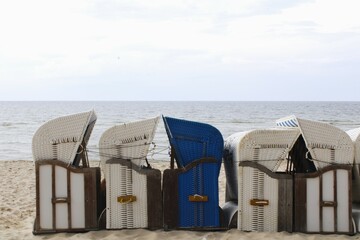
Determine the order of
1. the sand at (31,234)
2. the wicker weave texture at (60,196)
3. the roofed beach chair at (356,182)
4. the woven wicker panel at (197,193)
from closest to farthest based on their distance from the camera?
the sand at (31,234) → the wicker weave texture at (60,196) → the woven wicker panel at (197,193) → the roofed beach chair at (356,182)

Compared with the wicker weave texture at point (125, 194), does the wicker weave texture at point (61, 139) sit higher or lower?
higher

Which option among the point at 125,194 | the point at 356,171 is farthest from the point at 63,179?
the point at 356,171

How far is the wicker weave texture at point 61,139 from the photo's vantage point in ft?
20.8

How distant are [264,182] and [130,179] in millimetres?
1669

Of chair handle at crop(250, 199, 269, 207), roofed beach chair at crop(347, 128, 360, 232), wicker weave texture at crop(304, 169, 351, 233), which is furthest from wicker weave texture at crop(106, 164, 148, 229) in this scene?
roofed beach chair at crop(347, 128, 360, 232)

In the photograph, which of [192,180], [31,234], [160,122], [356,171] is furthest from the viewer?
[160,122]

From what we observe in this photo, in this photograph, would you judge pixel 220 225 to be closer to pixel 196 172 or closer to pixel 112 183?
pixel 196 172

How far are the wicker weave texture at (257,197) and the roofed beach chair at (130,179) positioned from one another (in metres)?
1.05

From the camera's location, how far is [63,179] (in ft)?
20.9

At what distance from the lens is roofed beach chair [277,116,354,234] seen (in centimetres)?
641

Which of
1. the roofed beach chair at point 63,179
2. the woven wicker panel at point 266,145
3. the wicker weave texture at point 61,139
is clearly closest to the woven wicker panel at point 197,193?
the woven wicker panel at point 266,145

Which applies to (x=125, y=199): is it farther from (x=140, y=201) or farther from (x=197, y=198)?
(x=197, y=198)

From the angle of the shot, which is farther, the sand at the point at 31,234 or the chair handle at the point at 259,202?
the chair handle at the point at 259,202

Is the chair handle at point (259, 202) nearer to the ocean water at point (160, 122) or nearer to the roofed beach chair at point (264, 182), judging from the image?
the roofed beach chair at point (264, 182)
